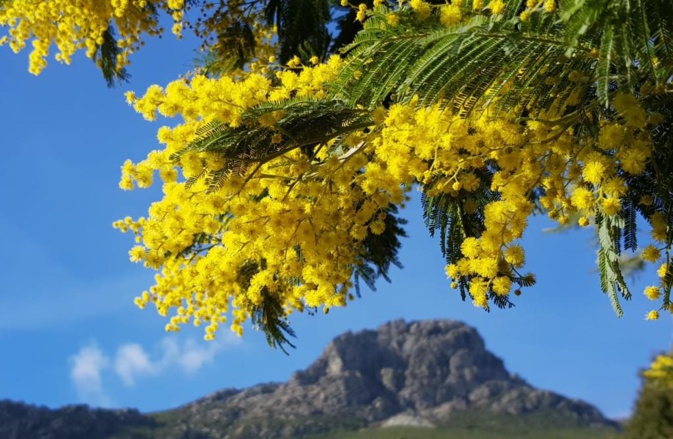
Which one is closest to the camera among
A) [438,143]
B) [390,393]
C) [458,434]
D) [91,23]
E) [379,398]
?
[438,143]

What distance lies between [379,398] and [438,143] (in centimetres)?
12585

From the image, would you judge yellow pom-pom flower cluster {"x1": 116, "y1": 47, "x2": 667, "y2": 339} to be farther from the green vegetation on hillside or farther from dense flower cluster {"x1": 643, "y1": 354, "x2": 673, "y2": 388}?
the green vegetation on hillside

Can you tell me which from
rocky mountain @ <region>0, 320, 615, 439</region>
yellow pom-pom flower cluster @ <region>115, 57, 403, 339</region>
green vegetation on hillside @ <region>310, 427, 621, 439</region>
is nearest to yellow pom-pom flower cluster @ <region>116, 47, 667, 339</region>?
yellow pom-pom flower cluster @ <region>115, 57, 403, 339</region>

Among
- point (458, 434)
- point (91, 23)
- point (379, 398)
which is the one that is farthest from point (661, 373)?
point (379, 398)

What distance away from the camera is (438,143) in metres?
3.14

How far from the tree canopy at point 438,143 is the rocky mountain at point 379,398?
9834cm

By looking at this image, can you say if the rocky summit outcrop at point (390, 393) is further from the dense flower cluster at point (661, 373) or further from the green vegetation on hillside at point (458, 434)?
the dense flower cluster at point (661, 373)

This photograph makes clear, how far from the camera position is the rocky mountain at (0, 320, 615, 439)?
339 ft

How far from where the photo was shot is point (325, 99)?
3402 mm

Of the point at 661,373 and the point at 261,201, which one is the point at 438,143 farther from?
the point at 661,373

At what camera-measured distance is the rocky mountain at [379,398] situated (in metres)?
103

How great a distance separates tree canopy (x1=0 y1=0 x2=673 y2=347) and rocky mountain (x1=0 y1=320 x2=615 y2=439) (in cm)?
9834

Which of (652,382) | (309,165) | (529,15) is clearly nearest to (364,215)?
(309,165)

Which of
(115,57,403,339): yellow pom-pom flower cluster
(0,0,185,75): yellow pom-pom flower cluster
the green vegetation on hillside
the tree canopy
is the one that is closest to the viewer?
the tree canopy
